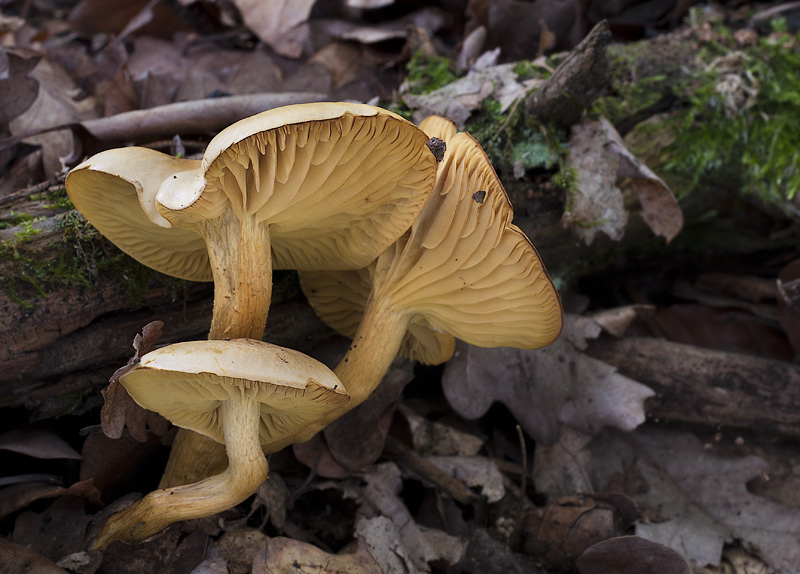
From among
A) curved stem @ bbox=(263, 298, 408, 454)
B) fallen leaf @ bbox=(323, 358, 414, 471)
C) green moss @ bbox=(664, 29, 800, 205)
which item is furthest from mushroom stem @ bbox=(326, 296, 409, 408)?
green moss @ bbox=(664, 29, 800, 205)

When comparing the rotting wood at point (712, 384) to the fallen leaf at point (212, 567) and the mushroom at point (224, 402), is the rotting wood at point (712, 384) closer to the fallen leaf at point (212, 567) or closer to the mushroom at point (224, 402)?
the mushroom at point (224, 402)

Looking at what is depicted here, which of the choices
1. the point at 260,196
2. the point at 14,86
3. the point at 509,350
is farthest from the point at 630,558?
the point at 14,86

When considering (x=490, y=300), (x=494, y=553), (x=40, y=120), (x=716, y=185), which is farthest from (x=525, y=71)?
(x=40, y=120)

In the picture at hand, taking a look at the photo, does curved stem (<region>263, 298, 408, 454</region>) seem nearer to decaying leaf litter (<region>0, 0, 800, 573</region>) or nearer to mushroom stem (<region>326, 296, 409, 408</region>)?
mushroom stem (<region>326, 296, 409, 408</region>)

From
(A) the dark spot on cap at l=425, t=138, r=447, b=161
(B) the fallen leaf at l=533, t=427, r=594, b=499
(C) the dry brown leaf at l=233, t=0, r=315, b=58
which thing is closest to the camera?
(A) the dark spot on cap at l=425, t=138, r=447, b=161

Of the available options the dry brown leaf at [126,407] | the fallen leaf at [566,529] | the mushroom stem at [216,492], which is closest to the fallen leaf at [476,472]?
the fallen leaf at [566,529]

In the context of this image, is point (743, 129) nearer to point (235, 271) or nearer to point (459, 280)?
point (459, 280)
